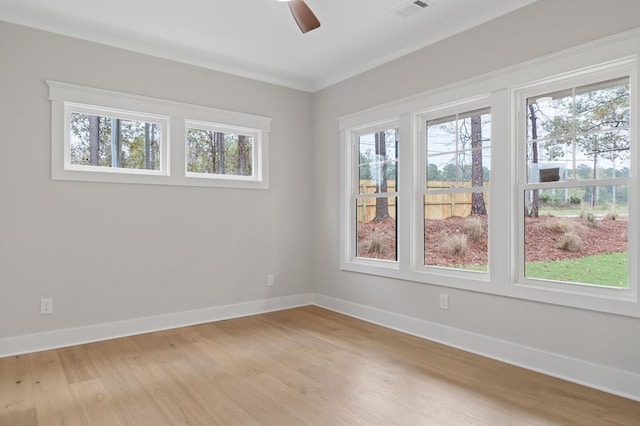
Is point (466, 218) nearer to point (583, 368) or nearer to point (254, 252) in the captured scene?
point (583, 368)

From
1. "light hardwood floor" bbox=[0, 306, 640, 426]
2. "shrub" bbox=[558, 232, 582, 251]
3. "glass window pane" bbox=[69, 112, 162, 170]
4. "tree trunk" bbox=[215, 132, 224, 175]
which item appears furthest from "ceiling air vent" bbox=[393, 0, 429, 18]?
"light hardwood floor" bbox=[0, 306, 640, 426]

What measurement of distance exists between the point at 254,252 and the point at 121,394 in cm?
226

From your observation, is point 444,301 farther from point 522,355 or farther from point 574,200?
point 574,200

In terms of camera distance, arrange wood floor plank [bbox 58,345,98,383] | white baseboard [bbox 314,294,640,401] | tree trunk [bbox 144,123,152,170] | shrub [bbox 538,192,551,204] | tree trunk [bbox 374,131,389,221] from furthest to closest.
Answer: tree trunk [bbox 374,131,389,221] < tree trunk [bbox 144,123,152,170] < shrub [bbox 538,192,551,204] < wood floor plank [bbox 58,345,98,383] < white baseboard [bbox 314,294,640,401]

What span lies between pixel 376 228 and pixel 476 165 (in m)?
1.34

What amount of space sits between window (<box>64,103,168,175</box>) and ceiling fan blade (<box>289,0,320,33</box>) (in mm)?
1979

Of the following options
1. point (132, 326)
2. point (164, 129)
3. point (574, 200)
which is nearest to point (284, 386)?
point (132, 326)

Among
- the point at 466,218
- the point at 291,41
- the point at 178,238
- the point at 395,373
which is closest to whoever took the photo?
the point at 395,373

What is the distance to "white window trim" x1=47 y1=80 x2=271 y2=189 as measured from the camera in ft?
11.4

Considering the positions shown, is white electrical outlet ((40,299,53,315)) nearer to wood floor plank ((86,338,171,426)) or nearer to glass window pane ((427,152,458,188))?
wood floor plank ((86,338,171,426))

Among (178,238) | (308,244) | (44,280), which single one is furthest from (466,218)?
(44,280)

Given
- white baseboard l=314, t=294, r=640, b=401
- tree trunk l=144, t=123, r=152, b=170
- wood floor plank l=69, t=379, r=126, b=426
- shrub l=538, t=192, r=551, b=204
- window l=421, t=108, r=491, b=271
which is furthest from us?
tree trunk l=144, t=123, r=152, b=170

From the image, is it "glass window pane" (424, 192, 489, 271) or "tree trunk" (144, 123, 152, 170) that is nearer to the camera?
"glass window pane" (424, 192, 489, 271)

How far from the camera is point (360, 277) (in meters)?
4.43
